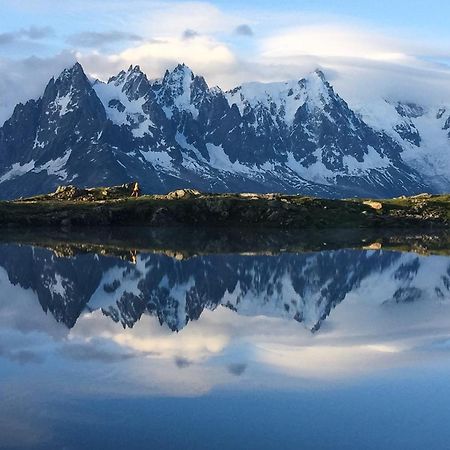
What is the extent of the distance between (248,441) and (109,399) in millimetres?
10125

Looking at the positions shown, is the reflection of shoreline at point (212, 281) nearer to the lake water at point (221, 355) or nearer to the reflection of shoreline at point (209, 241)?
the lake water at point (221, 355)

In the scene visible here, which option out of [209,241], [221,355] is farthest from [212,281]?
[209,241]

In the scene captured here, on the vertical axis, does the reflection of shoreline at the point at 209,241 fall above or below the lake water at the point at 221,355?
below

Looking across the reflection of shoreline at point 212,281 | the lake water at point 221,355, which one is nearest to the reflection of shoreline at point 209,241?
the reflection of shoreline at point 212,281

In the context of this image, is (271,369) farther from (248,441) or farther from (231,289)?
(231,289)

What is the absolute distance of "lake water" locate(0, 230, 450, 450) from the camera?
41.7 meters

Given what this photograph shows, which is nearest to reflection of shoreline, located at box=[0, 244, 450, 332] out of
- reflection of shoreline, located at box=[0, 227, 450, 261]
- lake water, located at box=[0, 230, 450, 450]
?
lake water, located at box=[0, 230, 450, 450]

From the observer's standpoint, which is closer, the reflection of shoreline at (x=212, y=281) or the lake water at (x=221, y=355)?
the lake water at (x=221, y=355)

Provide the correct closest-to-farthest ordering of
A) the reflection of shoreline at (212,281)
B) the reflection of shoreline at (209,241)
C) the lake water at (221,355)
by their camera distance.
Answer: the lake water at (221,355)
the reflection of shoreline at (212,281)
the reflection of shoreline at (209,241)

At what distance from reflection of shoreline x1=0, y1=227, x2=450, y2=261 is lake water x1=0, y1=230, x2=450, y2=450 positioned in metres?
17.7

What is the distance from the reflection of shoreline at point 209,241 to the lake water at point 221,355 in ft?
58.2

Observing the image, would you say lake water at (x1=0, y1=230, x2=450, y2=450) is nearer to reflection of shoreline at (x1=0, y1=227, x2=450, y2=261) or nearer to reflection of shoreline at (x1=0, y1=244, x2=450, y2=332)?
reflection of shoreline at (x1=0, y1=244, x2=450, y2=332)

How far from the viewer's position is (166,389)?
48.9 metres

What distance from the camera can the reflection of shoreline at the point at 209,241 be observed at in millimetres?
142000
